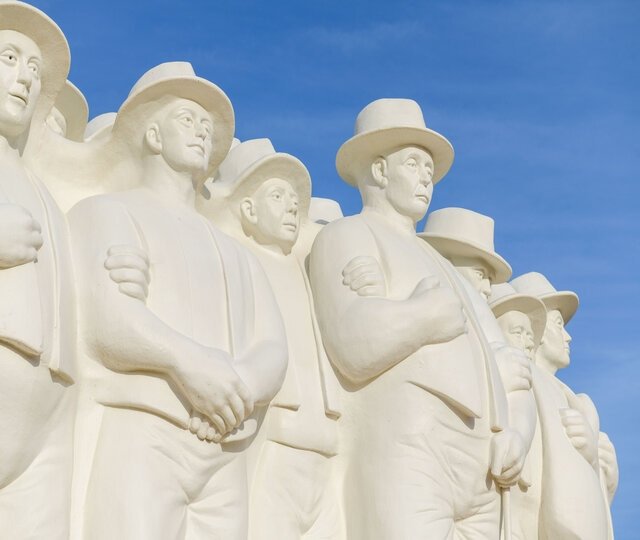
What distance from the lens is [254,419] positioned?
21.4ft

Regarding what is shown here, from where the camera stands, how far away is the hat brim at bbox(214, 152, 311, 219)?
7340 millimetres

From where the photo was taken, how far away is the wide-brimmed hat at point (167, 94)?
6.82 meters

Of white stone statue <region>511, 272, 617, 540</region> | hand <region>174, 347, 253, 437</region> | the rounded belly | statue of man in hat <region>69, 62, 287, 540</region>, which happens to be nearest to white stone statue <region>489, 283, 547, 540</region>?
white stone statue <region>511, 272, 617, 540</region>

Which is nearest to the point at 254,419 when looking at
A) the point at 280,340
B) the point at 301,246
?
the point at 280,340

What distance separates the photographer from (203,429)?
618cm

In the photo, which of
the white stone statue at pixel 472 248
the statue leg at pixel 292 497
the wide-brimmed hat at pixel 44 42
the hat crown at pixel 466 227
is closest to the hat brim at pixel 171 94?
the wide-brimmed hat at pixel 44 42

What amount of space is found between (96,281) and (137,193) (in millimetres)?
725

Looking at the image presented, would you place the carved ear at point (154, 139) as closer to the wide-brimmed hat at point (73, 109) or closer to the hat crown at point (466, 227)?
the wide-brimmed hat at point (73, 109)

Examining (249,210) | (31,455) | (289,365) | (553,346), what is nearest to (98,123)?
(249,210)

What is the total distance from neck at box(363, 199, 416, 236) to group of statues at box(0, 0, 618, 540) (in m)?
0.01

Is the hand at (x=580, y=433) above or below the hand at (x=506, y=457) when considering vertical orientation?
above

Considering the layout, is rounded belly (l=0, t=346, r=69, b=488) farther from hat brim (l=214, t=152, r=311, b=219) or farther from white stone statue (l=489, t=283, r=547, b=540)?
white stone statue (l=489, t=283, r=547, b=540)

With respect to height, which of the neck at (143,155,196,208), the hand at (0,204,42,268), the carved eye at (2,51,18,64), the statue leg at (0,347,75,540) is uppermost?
the carved eye at (2,51,18,64)

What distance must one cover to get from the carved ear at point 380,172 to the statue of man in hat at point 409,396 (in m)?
0.44
